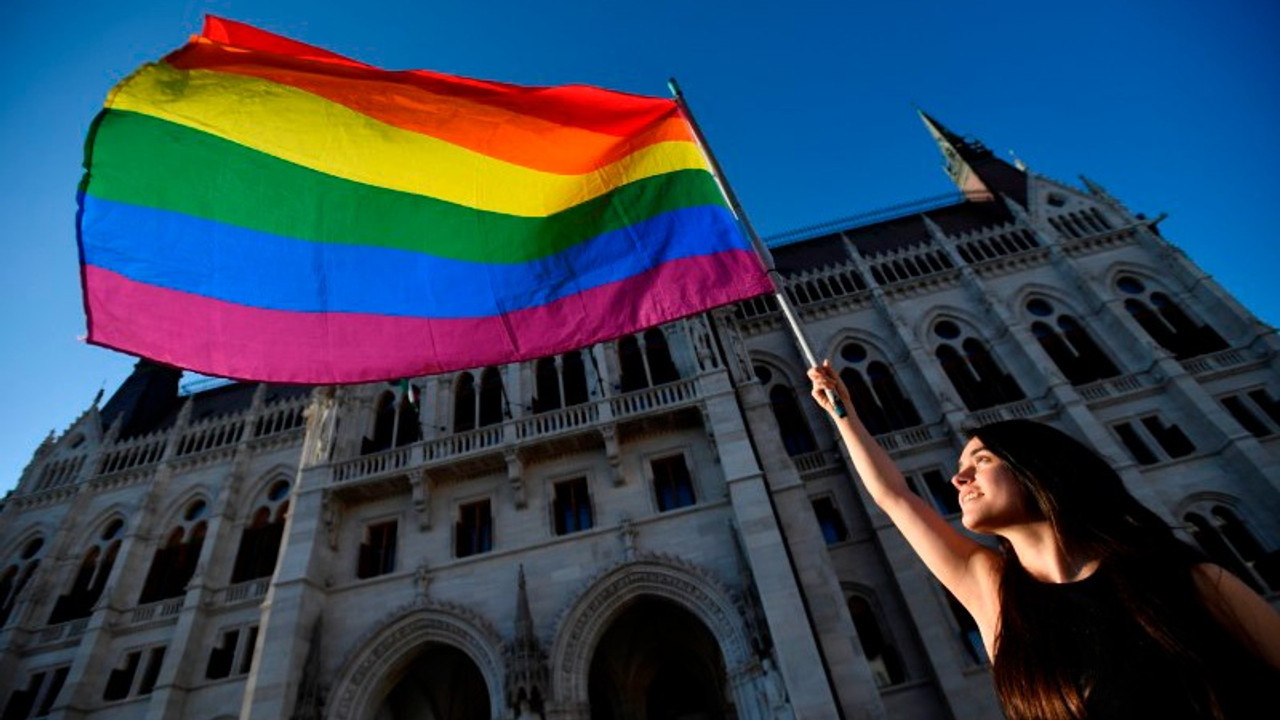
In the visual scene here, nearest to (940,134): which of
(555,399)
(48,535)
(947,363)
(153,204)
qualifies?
(947,363)

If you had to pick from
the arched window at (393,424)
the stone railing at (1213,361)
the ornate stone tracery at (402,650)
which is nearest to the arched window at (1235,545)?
the stone railing at (1213,361)

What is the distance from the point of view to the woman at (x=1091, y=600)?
1.40 metres

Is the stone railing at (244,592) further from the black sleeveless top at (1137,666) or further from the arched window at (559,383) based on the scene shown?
the black sleeveless top at (1137,666)

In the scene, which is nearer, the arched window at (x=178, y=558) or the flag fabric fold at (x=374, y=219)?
the flag fabric fold at (x=374, y=219)

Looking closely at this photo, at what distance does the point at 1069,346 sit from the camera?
22.0m

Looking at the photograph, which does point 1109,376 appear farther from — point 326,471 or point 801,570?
point 326,471

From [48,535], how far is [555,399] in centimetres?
2264

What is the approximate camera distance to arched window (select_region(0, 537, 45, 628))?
2311 cm

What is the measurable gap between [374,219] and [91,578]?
1066 inches

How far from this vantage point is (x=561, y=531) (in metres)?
16.5

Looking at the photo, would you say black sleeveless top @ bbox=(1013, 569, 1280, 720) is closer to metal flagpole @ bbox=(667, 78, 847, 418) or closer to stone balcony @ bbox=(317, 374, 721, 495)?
metal flagpole @ bbox=(667, 78, 847, 418)

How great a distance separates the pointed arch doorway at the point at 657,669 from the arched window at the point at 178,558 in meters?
16.1

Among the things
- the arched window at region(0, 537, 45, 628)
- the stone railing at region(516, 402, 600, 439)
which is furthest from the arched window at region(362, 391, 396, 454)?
the arched window at region(0, 537, 45, 628)

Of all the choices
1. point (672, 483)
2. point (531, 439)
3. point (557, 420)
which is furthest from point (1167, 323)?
point (531, 439)
